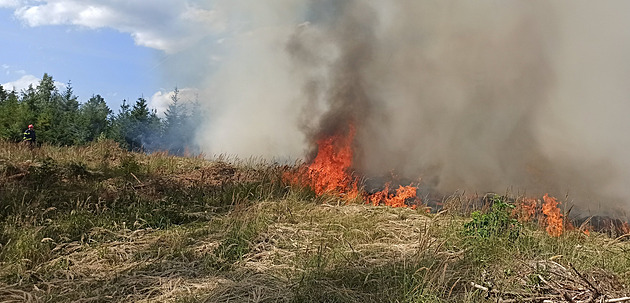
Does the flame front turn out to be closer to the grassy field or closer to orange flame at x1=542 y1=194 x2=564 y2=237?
the grassy field

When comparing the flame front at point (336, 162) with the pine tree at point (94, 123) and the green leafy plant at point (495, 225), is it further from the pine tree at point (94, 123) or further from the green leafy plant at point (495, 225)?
the pine tree at point (94, 123)

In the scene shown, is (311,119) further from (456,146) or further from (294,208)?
(294,208)

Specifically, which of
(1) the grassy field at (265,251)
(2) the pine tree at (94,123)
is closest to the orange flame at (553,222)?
(1) the grassy field at (265,251)

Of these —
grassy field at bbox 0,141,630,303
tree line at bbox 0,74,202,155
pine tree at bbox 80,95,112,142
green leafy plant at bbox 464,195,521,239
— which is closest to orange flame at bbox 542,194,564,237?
grassy field at bbox 0,141,630,303

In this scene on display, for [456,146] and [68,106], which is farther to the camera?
[68,106]

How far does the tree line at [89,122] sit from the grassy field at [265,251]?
349 inches

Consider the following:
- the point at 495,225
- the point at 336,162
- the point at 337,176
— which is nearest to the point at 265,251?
the point at 495,225

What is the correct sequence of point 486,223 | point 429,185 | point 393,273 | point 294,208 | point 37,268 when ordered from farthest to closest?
point 429,185, point 294,208, point 486,223, point 37,268, point 393,273

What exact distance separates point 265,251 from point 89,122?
33027 mm

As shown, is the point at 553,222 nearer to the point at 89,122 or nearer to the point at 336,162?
the point at 336,162

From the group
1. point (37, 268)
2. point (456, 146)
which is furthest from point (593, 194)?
point (37, 268)

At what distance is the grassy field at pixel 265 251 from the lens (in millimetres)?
3377

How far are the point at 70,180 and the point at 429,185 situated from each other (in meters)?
11.5

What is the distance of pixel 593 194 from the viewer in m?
12.7
